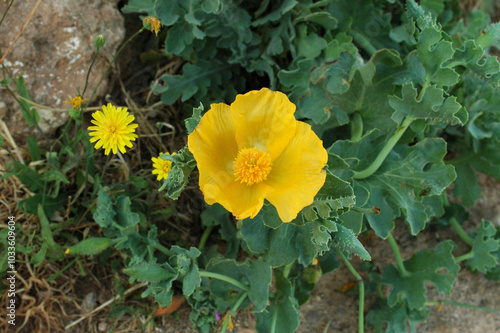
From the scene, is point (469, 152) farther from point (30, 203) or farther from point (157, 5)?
point (30, 203)

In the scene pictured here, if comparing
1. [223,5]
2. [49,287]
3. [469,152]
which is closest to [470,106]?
[469,152]

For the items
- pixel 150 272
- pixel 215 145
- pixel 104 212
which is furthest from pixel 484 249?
pixel 104 212

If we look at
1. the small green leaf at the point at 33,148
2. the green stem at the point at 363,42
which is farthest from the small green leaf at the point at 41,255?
the green stem at the point at 363,42

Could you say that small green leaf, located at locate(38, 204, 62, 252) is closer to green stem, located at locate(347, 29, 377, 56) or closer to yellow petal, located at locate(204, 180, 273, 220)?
yellow petal, located at locate(204, 180, 273, 220)

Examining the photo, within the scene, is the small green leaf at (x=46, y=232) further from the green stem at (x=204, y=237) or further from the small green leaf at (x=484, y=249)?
the small green leaf at (x=484, y=249)

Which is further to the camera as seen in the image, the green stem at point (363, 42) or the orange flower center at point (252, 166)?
the green stem at point (363, 42)

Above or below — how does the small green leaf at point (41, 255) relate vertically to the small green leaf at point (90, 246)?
below

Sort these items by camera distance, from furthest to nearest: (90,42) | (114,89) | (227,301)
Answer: (114,89), (90,42), (227,301)
